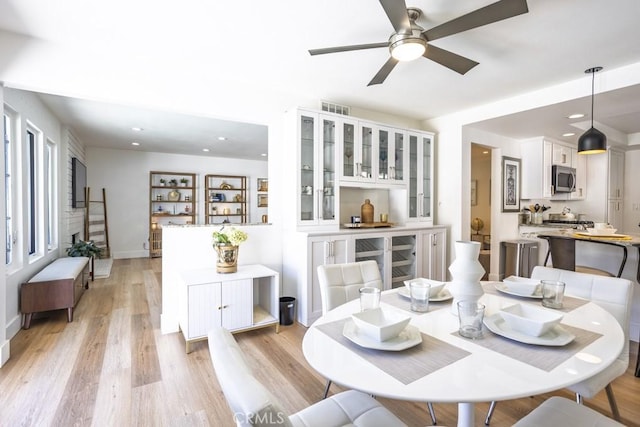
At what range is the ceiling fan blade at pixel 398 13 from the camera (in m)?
1.66

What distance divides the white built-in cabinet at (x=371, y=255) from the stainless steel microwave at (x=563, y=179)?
229cm

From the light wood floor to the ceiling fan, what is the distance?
220 centimetres

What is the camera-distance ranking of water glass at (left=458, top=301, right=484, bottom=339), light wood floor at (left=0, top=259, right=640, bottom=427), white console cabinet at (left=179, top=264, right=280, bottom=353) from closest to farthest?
water glass at (left=458, top=301, right=484, bottom=339)
light wood floor at (left=0, top=259, right=640, bottom=427)
white console cabinet at (left=179, top=264, right=280, bottom=353)

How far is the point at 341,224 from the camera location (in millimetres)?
3943

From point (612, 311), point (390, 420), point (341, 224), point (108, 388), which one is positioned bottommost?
point (108, 388)

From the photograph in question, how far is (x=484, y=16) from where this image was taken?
5.60 ft

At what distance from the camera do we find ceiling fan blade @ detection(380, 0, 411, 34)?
1656 millimetres

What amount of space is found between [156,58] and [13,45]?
0.94 meters

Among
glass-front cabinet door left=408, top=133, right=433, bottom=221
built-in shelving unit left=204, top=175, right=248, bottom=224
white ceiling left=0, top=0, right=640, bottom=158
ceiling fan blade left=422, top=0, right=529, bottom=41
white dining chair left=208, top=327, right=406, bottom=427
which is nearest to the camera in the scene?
white dining chair left=208, top=327, right=406, bottom=427

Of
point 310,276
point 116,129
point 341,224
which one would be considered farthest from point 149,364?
point 116,129

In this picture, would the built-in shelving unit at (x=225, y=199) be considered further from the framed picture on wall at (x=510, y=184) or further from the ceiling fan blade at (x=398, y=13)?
the ceiling fan blade at (x=398, y=13)

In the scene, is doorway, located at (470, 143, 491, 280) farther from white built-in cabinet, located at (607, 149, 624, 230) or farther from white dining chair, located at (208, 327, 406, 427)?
white dining chair, located at (208, 327, 406, 427)

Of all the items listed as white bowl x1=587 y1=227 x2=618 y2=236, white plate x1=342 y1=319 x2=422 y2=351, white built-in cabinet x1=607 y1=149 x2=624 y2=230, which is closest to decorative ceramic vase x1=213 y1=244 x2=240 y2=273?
white plate x1=342 y1=319 x2=422 y2=351

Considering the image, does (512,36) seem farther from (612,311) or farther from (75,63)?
(75,63)
